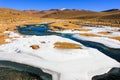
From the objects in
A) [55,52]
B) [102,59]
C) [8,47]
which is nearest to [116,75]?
[102,59]

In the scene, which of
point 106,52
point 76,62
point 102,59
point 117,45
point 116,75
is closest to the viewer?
point 116,75

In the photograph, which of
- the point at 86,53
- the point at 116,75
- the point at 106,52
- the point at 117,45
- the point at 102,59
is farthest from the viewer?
the point at 117,45

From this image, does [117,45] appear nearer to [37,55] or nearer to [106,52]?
[106,52]

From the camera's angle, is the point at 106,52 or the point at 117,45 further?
the point at 117,45

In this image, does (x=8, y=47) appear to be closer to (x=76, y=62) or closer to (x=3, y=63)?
(x=3, y=63)

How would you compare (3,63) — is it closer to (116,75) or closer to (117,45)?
(116,75)

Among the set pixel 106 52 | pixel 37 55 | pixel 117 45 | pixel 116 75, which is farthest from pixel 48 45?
pixel 116 75

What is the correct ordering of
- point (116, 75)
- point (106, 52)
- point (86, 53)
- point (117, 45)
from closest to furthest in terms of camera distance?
point (116, 75) < point (86, 53) < point (106, 52) < point (117, 45)

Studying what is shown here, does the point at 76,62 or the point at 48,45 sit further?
the point at 48,45

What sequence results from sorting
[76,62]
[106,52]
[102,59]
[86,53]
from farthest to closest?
1. [106,52]
2. [86,53]
3. [102,59]
4. [76,62]
